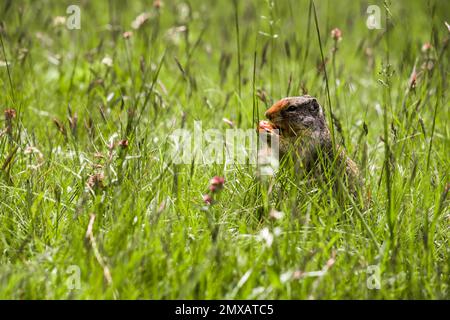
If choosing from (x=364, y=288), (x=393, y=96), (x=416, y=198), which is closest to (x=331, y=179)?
(x=416, y=198)

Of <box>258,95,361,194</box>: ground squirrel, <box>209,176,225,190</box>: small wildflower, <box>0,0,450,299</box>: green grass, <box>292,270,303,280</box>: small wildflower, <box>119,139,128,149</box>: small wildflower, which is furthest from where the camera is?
<box>258,95,361,194</box>: ground squirrel

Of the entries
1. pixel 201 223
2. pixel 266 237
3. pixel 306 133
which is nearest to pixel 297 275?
pixel 266 237

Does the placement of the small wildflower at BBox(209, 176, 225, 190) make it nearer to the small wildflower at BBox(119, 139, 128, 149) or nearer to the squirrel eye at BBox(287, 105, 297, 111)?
the small wildflower at BBox(119, 139, 128, 149)

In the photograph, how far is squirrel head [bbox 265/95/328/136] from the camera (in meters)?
3.13

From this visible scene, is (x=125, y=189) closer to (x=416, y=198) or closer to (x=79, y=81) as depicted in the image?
(x=416, y=198)

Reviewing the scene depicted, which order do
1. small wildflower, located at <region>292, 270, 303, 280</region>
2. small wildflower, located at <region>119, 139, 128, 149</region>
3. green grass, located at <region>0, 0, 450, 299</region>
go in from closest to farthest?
small wildflower, located at <region>292, 270, 303, 280</region>
green grass, located at <region>0, 0, 450, 299</region>
small wildflower, located at <region>119, 139, 128, 149</region>

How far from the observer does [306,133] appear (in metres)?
3.16

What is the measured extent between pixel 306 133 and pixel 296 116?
9 cm

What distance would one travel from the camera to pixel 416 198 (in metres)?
2.81

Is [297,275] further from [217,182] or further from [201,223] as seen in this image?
[201,223]

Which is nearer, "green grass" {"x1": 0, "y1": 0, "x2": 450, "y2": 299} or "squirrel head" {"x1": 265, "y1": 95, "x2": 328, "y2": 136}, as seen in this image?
"green grass" {"x1": 0, "y1": 0, "x2": 450, "y2": 299}

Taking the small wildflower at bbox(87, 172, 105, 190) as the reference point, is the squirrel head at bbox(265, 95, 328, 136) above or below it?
above

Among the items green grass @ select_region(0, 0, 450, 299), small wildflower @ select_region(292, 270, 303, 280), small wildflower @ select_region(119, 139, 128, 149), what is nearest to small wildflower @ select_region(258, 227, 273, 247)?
green grass @ select_region(0, 0, 450, 299)
